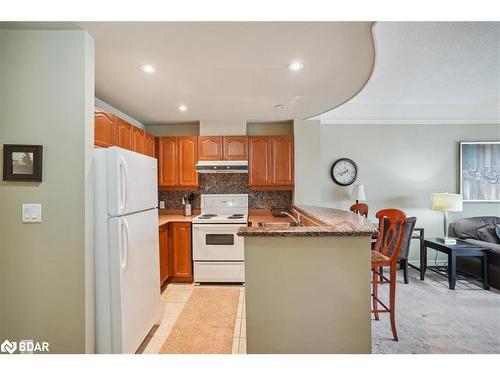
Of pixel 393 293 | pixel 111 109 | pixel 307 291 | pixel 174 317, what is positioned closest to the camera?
pixel 307 291

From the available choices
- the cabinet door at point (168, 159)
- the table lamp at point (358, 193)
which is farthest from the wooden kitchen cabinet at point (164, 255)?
the table lamp at point (358, 193)

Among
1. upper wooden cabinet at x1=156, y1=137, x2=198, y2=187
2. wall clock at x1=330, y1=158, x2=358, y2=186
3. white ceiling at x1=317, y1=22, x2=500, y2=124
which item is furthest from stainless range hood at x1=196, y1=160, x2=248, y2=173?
white ceiling at x1=317, y1=22, x2=500, y2=124

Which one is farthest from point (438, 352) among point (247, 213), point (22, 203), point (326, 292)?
point (22, 203)

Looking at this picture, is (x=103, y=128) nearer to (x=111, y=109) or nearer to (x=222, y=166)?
(x=111, y=109)

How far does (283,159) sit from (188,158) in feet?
4.86

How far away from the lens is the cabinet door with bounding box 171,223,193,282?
353 cm

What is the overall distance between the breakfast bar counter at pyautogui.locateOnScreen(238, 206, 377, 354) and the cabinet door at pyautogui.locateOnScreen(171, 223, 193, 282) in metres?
2.10

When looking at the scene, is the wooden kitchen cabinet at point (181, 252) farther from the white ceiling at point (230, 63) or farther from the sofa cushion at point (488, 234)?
the sofa cushion at point (488, 234)

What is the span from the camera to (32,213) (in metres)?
1.66

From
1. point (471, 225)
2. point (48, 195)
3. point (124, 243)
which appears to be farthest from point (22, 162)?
→ point (471, 225)

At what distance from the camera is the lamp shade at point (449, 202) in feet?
12.0

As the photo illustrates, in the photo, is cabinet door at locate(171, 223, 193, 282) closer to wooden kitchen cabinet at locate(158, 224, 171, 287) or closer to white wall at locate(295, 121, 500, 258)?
wooden kitchen cabinet at locate(158, 224, 171, 287)
